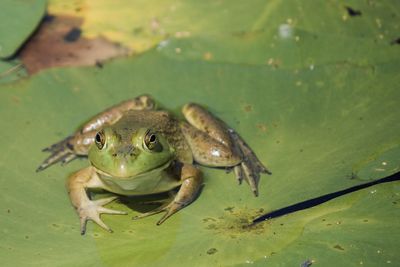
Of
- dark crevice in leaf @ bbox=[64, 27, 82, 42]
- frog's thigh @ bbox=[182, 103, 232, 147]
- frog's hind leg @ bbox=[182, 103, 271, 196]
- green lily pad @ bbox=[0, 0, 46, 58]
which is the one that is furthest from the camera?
dark crevice in leaf @ bbox=[64, 27, 82, 42]

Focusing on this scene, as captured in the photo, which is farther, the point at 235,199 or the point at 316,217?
the point at 235,199

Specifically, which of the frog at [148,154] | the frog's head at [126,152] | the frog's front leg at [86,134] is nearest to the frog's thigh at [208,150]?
the frog at [148,154]

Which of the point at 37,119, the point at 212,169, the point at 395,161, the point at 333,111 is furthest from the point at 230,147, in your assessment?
the point at 37,119

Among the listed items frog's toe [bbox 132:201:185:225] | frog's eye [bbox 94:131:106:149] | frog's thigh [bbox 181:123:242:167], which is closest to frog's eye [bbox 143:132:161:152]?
frog's eye [bbox 94:131:106:149]

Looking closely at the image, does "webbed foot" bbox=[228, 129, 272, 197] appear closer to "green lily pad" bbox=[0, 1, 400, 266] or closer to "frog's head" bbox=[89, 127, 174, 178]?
"green lily pad" bbox=[0, 1, 400, 266]

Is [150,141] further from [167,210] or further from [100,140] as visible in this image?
[167,210]

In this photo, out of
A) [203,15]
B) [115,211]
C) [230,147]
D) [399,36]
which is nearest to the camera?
[115,211]

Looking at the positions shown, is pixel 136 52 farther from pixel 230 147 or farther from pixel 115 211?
pixel 115 211
